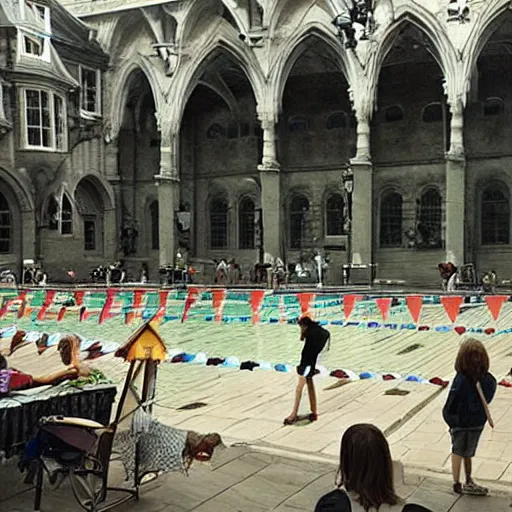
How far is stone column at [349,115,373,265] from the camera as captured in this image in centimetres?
3108

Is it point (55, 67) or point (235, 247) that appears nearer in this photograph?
point (55, 67)

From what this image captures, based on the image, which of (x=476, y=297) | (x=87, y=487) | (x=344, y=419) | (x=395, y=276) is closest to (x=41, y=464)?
(x=87, y=487)

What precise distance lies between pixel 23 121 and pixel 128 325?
16974 mm

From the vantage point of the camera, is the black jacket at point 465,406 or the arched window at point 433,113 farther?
the arched window at point 433,113

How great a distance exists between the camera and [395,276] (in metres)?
33.6

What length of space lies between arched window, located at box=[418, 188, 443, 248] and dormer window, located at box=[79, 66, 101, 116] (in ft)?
57.5

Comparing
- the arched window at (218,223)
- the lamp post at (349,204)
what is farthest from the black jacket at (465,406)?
the arched window at (218,223)

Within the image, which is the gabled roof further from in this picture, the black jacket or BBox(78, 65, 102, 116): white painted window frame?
BBox(78, 65, 102, 116): white painted window frame

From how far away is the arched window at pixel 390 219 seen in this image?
34812 millimetres

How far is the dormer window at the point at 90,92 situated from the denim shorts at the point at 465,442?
32.6m

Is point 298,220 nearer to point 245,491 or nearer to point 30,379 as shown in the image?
point 30,379

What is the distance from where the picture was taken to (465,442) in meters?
5.98

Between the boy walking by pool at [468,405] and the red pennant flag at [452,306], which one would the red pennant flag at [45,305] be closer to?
the red pennant flag at [452,306]

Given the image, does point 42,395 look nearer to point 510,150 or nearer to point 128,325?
point 128,325
